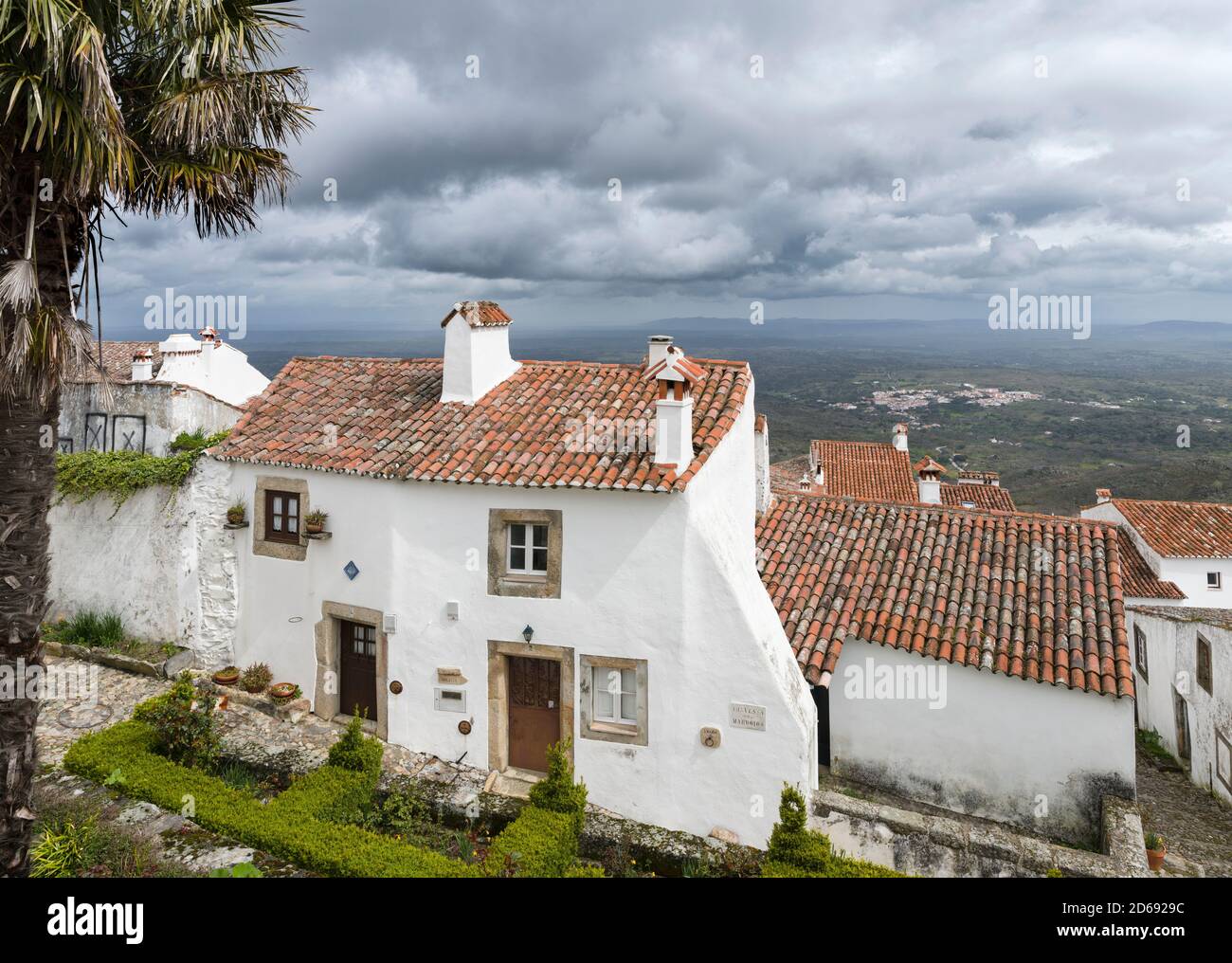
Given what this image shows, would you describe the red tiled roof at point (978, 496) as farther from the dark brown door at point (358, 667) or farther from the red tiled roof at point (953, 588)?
the dark brown door at point (358, 667)

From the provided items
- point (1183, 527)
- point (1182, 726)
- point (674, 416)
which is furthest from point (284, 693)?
point (1183, 527)

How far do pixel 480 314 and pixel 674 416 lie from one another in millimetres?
4877

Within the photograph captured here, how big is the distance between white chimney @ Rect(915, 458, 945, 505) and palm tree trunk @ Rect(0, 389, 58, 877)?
28932 mm

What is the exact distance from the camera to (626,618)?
12.4 m

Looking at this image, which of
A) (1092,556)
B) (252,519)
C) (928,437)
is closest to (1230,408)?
(928,437)

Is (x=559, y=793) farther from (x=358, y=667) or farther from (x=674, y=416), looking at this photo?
(x=674, y=416)

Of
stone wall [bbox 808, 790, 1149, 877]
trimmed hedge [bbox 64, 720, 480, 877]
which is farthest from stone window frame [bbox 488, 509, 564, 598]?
stone wall [bbox 808, 790, 1149, 877]

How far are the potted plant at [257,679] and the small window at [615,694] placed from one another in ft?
22.1

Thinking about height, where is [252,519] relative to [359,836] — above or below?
above
